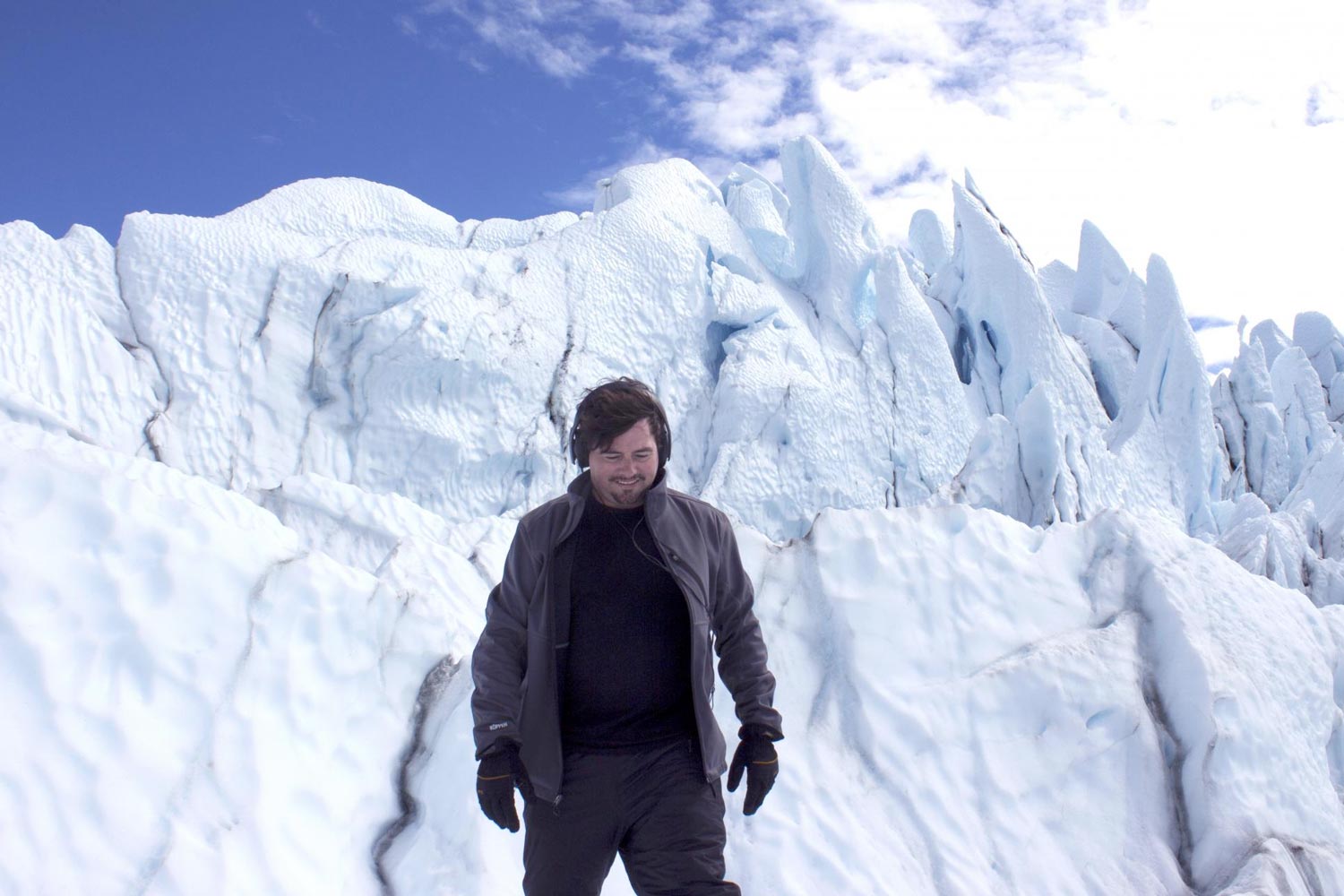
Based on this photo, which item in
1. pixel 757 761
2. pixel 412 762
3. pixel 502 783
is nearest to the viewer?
pixel 502 783

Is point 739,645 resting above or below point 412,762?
above

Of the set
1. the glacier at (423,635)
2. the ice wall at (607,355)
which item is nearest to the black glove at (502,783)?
the glacier at (423,635)

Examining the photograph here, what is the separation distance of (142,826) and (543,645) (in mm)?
1316

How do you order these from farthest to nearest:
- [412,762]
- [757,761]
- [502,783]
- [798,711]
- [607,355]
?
1. [607,355]
2. [798,711]
3. [412,762]
4. [757,761]
5. [502,783]

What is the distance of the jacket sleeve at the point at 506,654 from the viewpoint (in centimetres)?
160

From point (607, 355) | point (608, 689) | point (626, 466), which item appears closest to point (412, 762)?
point (608, 689)

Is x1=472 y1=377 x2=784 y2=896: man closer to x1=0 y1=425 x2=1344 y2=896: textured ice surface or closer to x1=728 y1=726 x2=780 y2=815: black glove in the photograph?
x1=728 y1=726 x2=780 y2=815: black glove

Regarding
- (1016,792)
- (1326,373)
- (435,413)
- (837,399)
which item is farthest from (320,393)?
(1326,373)

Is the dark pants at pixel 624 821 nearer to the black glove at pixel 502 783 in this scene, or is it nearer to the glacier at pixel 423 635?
the black glove at pixel 502 783

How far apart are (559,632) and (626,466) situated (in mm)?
319

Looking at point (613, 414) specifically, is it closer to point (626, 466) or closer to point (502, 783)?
point (626, 466)

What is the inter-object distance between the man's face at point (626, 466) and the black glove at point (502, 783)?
0.48 meters

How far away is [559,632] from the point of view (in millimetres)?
1598

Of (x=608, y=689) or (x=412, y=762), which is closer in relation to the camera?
(x=608, y=689)
